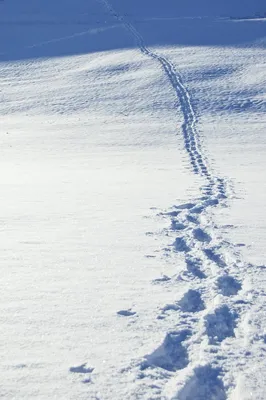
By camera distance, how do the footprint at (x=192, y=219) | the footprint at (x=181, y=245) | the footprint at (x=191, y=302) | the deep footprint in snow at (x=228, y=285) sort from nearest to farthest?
the footprint at (x=191, y=302)
the deep footprint in snow at (x=228, y=285)
the footprint at (x=181, y=245)
the footprint at (x=192, y=219)

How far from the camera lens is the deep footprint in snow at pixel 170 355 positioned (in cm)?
426

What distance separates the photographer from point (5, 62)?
28438 millimetres

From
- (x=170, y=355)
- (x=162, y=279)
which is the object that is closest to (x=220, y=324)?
(x=170, y=355)

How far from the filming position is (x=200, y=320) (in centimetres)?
486

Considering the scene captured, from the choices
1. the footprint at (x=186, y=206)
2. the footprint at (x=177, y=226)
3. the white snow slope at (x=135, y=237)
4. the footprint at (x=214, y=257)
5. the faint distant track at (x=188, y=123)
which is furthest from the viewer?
the faint distant track at (x=188, y=123)

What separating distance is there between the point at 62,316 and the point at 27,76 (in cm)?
2208

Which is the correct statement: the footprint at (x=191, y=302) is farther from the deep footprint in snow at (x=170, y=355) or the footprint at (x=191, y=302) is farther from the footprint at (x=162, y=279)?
the deep footprint in snow at (x=170, y=355)

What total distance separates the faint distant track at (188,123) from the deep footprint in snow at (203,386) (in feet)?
18.6

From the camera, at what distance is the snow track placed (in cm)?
401

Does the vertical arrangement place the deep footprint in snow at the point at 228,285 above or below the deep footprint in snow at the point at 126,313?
below

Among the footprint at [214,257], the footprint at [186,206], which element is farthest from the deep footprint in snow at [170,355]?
the footprint at [186,206]

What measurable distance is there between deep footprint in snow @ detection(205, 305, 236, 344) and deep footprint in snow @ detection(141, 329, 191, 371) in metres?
0.20

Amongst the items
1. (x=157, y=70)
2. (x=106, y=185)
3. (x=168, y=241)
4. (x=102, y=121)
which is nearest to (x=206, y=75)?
(x=157, y=70)

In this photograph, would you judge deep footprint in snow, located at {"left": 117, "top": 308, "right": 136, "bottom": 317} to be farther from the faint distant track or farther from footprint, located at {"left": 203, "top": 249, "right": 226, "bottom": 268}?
the faint distant track
